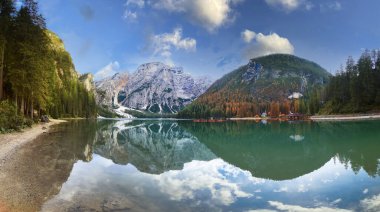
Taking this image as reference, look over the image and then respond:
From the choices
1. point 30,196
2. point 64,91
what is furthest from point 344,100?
point 30,196

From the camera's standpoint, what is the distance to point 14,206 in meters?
13.0

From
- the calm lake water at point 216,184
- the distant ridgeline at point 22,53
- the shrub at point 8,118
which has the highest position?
the distant ridgeline at point 22,53

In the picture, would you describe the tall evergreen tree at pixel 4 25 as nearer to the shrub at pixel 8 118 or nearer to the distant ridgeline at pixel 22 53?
the distant ridgeline at pixel 22 53

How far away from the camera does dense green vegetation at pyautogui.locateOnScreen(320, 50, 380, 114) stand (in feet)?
417

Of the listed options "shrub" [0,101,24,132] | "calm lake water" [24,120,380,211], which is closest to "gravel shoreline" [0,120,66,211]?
"calm lake water" [24,120,380,211]

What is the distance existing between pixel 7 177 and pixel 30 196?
4.41 m

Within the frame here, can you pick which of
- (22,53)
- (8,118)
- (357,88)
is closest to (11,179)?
(8,118)

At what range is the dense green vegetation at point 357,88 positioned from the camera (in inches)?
5005

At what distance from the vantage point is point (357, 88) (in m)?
131

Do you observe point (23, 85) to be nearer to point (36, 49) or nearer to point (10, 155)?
point (36, 49)

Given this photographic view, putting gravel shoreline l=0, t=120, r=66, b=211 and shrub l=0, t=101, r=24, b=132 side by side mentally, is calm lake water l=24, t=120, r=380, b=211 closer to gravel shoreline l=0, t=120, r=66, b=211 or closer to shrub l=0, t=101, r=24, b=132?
gravel shoreline l=0, t=120, r=66, b=211

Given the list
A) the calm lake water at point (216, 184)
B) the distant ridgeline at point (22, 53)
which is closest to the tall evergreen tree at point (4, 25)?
the distant ridgeline at point (22, 53)

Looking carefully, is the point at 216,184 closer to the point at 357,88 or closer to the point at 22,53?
the point at 22,53

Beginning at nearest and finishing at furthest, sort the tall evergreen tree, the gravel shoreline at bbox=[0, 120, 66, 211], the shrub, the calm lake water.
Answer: the gravel shoreline at bbox=[0, 120, 66, 211] < the calm lake water < the shrub < the tall evergreen tree
